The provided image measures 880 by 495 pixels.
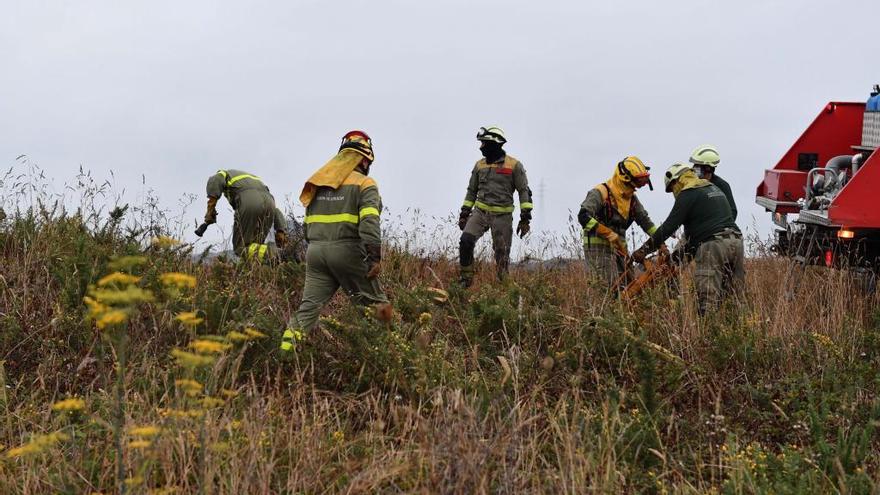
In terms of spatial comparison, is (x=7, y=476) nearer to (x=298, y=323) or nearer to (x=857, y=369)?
(x=298, y=323)

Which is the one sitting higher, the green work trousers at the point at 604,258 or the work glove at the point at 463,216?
the work glove at the point at 463,216

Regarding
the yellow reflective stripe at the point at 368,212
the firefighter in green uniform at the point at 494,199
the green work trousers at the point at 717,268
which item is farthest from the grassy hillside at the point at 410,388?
the firefighter in green uniform at the point at 494,199

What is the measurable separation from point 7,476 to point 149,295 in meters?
1.85

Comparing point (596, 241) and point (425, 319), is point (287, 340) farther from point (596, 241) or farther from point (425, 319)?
point (596, 241)

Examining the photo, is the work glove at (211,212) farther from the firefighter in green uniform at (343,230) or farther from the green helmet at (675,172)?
the green helmet at (675,172)

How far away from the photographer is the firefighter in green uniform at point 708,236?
7574 millimetres

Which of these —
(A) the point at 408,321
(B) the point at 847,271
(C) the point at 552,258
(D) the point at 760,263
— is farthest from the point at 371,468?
(D) the point at 760,263

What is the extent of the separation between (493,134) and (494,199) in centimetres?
74

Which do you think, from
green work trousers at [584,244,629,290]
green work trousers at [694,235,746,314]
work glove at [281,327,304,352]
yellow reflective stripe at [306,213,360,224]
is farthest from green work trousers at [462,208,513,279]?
work glove at [281,327,304,352]

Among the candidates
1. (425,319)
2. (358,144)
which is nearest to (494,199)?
(358,144)

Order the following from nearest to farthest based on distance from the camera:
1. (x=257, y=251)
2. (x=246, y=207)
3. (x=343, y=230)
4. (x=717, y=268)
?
(x=343, y=230)
(x=717, y=268)
(x=257, y=251)
(x=246, y=207)

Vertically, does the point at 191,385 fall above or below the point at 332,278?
below

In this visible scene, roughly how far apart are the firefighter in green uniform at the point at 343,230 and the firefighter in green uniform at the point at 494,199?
3670 millimetres

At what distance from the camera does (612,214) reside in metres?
8.75
